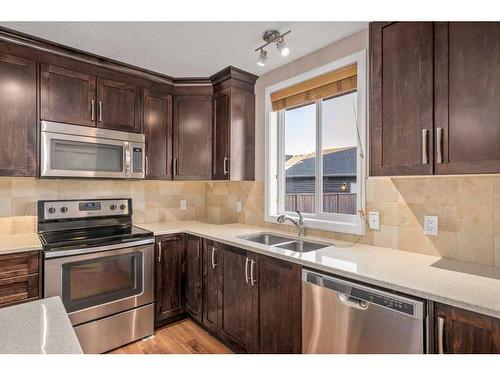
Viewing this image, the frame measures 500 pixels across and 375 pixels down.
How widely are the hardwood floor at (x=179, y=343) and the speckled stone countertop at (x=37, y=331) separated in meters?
1.45

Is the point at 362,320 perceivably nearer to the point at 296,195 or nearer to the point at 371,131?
the point at 371,131

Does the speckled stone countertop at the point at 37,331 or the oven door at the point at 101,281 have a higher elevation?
the speckled stone countertop at the point at 37,331

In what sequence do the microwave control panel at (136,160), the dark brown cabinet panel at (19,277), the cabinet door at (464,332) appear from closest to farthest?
1. the cabinet door at (464,332)
2. the dark brown cabinet panel at (19,277)
3. the microwave control panel at (136,160)

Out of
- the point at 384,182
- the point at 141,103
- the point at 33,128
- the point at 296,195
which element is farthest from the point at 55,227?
the point at 384,182

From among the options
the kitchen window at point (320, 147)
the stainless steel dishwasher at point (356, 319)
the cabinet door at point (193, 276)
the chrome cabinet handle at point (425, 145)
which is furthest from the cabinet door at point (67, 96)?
the chrome cabinet handle at point (425, 145)

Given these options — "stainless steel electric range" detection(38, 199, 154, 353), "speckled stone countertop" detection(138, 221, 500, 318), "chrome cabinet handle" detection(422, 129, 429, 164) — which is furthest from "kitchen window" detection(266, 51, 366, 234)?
"stainless steel electric range" detection(38, 199, 154, 353)

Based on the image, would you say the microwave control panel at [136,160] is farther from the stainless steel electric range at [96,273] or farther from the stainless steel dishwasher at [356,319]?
the stainless steel dishwasher at [356,319]

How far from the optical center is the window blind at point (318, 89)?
200cm

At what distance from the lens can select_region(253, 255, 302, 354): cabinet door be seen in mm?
1597

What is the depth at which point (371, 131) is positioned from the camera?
157cm

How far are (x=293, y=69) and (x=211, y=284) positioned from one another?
1950 millimetres

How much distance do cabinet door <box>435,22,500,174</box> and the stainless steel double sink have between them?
102 centimetres

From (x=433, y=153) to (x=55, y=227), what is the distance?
279cm

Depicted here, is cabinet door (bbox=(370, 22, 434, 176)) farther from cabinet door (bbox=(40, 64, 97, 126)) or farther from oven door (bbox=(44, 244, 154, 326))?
cabinet door (bbox=(40, 64, 97, 126))
